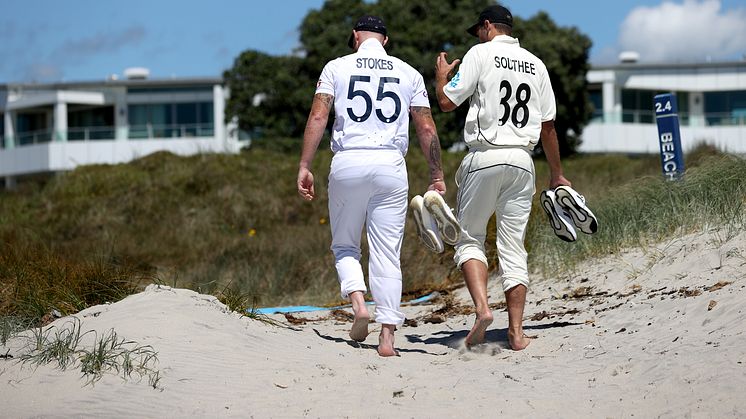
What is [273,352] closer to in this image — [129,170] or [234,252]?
[234,252]

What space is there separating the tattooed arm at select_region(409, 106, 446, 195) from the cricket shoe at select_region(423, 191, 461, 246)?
0.19 meters

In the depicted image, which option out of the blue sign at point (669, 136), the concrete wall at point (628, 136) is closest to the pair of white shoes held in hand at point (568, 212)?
the blue sign at point (669, 136)

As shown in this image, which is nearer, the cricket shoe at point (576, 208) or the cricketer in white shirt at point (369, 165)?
the cricketer in white shirt at point (369, 165)

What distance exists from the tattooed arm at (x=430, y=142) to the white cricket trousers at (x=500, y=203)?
0.50 feet

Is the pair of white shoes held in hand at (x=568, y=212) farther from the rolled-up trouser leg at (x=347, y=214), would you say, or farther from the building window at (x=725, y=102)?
the building window at (x=725, y=102)

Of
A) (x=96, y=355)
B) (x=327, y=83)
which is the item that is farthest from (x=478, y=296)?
(x=96, y=355)

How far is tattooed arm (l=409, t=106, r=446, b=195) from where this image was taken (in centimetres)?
775

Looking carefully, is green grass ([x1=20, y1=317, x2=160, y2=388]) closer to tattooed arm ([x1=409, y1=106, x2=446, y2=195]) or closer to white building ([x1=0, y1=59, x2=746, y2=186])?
tattooed arm ([x1=409, y1=106, x2=446, y2=195])

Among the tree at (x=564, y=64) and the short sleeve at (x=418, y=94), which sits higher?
the tree at (x=564, y=64)

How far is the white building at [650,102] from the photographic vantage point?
4506 cm

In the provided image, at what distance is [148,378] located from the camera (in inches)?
247

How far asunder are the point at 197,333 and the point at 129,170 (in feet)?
65.0

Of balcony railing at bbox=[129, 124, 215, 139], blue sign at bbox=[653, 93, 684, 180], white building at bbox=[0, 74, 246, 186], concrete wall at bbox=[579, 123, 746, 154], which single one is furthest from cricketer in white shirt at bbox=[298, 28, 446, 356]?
balcony railing at bbox=[129, 124, 215, 139]

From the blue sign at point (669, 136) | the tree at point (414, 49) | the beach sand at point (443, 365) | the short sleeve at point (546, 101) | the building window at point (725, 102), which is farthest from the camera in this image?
the building window at point (725, 102)
